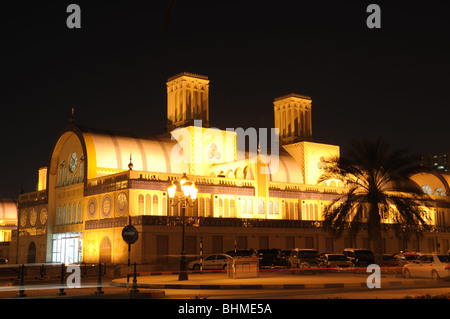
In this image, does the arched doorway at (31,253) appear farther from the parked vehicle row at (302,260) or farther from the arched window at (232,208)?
the parked vehicle row at (302,260)

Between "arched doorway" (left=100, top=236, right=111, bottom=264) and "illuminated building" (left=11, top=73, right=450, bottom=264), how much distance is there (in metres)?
0.10

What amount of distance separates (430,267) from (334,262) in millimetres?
9470

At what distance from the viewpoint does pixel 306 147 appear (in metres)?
71.4

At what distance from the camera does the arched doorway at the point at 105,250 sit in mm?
51584

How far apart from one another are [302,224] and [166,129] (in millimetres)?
19635

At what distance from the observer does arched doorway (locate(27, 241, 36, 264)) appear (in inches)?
2552

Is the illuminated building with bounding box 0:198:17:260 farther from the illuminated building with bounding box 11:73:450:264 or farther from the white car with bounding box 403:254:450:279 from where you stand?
the white car with bounding box 403:254:450:279

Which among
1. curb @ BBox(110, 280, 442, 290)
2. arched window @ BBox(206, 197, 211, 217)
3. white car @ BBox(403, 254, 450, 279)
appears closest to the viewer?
curb @ BBox(110, 280, 442, 290)

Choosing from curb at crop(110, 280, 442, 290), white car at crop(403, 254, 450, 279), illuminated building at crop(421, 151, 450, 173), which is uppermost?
illuminated building at crop(421, 151, 450, 173)

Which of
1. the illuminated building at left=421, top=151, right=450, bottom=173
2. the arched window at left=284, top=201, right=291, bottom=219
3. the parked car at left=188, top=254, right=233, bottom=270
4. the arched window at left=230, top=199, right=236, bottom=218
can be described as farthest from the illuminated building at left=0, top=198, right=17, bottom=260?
the illuminated building at left=421, top=151, right=450, bottom=173

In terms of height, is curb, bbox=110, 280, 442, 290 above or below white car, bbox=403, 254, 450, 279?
below

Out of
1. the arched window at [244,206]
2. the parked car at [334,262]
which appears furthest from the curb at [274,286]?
the arched window at [244,206]
